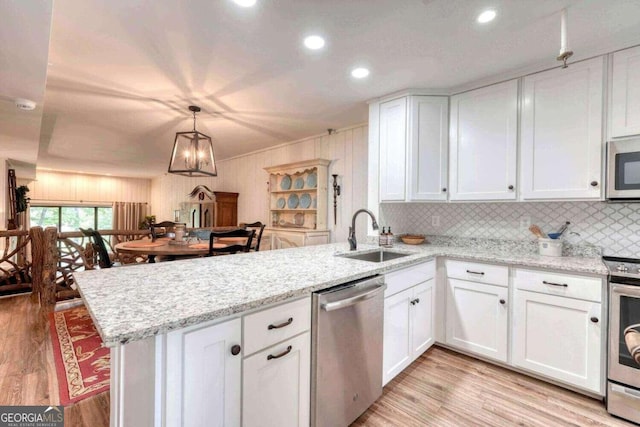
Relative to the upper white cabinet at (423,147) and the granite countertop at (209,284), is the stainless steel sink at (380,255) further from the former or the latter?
the upper white cabinet at (423,147)

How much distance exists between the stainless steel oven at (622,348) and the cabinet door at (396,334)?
3.93ft

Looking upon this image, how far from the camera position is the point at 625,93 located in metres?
1.97

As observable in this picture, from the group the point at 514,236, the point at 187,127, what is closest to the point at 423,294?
the point at 514,236

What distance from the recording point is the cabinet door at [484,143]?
242 centimetres

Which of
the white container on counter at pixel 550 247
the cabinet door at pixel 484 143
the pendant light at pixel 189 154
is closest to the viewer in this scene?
the white container on counter at pixel 550 247

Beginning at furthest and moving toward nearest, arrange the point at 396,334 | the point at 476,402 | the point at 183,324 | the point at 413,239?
the point at 413,239, the point at 396,334, the point at 476,402, the point at 183,324

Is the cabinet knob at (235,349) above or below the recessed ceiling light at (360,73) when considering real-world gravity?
below

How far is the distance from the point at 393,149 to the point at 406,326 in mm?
1676

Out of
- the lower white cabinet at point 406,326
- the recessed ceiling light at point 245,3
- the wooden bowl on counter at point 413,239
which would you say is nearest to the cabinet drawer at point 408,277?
the lower white cabinet at point 406,326

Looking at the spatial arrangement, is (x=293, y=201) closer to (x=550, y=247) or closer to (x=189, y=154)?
(x=189, y=154)

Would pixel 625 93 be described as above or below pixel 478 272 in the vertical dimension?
above

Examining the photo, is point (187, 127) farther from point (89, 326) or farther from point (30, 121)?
point (89, 326)

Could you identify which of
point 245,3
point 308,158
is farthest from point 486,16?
point 308,158

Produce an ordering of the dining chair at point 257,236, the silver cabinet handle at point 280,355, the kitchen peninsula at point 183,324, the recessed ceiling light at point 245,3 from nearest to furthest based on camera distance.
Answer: the kitchen peninsula at point 183,324
the silver cabinet handle at point 280,355
the recessed ceiling light at point 245,3
the dining chair at point 257,236
